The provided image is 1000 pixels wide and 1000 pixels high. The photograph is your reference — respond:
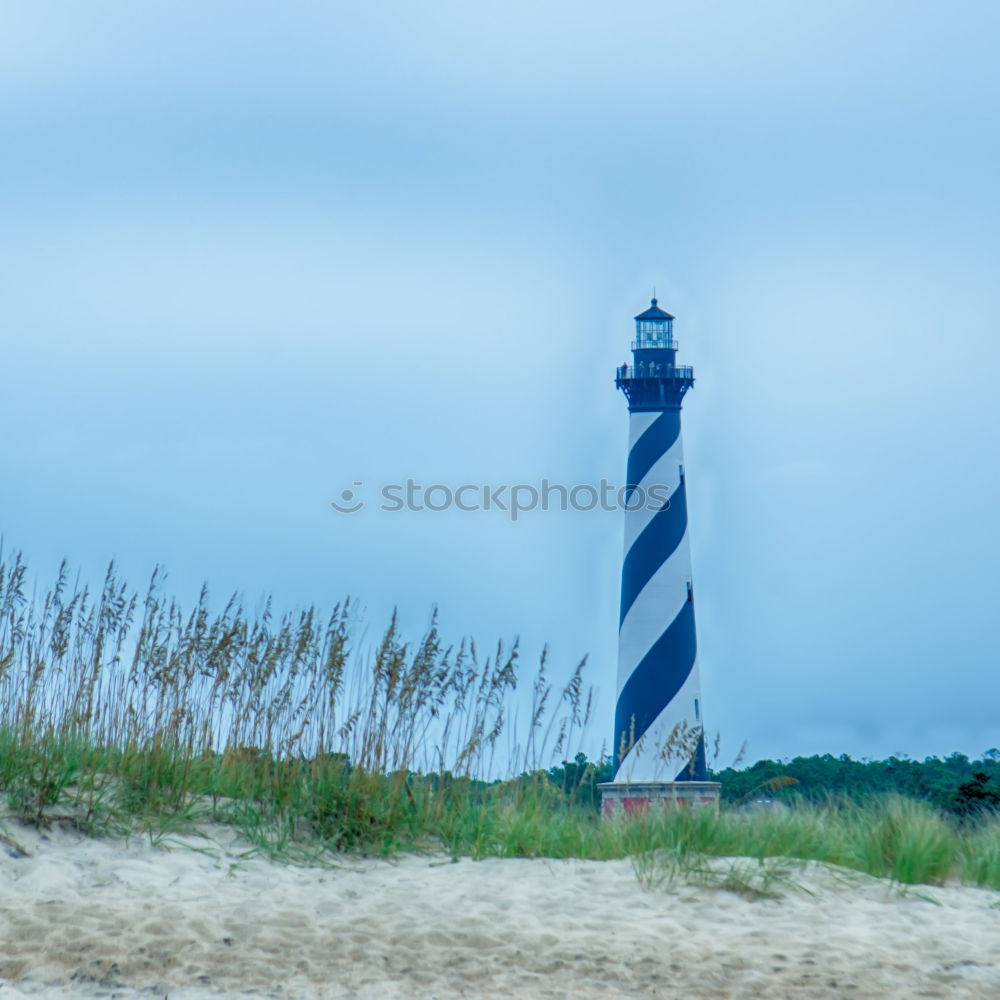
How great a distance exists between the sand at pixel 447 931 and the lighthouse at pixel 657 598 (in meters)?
9.08

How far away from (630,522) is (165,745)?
10132mm

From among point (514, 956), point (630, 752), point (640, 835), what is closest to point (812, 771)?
point (630, 752)

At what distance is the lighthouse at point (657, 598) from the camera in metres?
15.5

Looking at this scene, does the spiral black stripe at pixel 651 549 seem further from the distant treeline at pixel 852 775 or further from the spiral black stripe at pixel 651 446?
the distant treeline at pixel 852 775

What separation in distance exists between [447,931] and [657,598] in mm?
10682

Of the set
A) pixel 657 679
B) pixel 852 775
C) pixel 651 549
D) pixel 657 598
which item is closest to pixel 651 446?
pixel 651 549

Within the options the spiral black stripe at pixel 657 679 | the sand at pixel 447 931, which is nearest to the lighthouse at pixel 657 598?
the spiral black stripe at pixel 657 679

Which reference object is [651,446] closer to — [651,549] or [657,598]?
[651,549]

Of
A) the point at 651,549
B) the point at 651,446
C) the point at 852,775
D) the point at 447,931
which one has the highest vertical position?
the point at 651,446

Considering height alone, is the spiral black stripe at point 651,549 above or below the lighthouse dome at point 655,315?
below

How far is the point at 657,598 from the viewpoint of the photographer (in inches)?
619

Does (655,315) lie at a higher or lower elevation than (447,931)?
higher

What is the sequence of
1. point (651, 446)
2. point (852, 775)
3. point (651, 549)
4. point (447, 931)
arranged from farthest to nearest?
point (852, 775) → point (651, 446) → point (651, 549) → point (447, 931)

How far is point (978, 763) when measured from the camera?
75.6 feet
